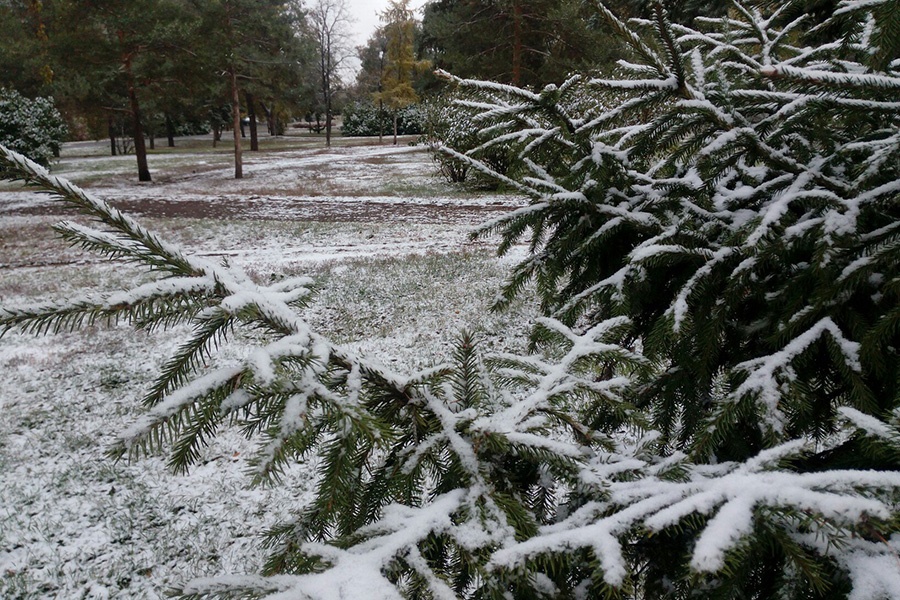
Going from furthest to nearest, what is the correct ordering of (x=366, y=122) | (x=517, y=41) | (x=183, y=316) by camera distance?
(x=366, y=122), (x=517, y=41), (x=183, y=316)

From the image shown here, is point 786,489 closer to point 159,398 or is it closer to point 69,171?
point 159,398

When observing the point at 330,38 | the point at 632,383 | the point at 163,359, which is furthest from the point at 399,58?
the point at 632,383

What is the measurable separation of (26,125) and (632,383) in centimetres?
2707

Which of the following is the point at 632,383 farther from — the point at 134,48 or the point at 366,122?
the point at 366,122

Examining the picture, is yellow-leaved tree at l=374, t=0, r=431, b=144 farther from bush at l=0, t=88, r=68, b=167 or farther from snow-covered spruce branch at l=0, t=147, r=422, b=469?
snow-covered spruce branch at l=0, t=147, r=422, b=469

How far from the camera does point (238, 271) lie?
1.08 metres

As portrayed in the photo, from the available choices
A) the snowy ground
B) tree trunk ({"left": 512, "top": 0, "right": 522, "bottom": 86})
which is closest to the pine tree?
the snowy ground

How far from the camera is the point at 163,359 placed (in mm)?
5766

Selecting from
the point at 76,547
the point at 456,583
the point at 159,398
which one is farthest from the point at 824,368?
the point at 76,547

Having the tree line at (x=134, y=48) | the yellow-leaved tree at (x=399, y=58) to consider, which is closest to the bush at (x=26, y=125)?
the tree line at (x=134, y=48)

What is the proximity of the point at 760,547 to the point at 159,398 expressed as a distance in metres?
1.10

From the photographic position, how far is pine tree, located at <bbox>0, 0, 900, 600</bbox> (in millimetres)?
790

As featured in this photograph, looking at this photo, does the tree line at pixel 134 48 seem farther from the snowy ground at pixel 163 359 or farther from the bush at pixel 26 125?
the snowy ground at pixel 163 359

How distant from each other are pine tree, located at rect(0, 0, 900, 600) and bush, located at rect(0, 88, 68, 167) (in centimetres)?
2429
